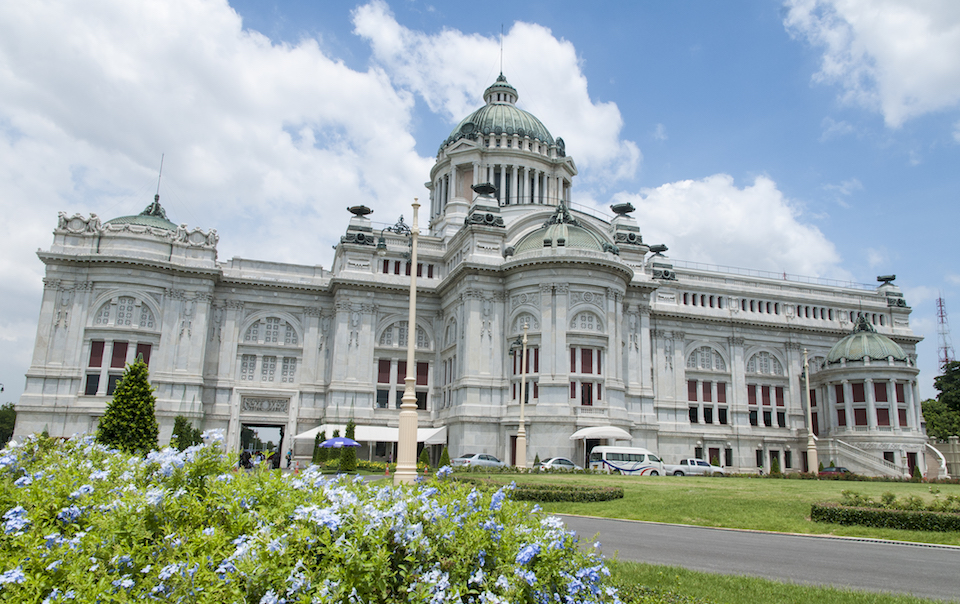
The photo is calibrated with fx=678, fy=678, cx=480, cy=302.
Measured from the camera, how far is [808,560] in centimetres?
1509

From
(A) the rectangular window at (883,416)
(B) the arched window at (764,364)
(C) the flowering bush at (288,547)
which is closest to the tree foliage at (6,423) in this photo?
(B) the arched window at (764,364)

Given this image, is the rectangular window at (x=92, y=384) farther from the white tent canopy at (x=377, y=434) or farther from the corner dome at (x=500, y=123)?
the corner dome at (x=500, y=123)

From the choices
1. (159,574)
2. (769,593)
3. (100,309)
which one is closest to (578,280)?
(100,309)

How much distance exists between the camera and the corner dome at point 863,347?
64.8 m

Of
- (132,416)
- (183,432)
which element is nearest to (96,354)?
(183,432)

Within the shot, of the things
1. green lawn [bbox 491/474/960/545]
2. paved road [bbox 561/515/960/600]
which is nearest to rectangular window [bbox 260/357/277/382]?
green lawn [bbox 491/474/960/545]

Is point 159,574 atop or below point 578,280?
below

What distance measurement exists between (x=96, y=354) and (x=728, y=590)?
5561cm

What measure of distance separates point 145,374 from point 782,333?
199 ft

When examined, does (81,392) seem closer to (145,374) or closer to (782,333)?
(145,374)

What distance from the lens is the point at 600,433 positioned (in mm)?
49125

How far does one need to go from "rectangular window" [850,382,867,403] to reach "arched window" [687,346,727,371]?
38.5 feet

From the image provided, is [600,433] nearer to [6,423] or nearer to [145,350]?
[145,350]

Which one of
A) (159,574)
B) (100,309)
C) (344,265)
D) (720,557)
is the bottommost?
(720,557)
